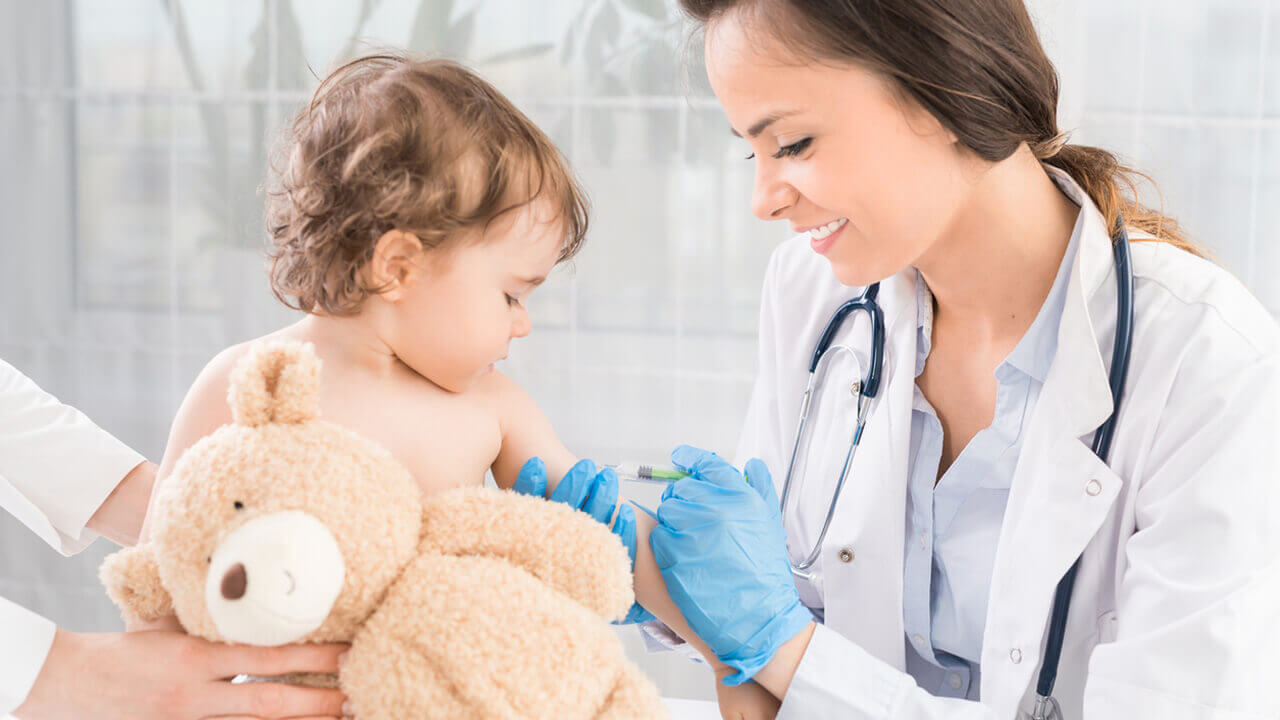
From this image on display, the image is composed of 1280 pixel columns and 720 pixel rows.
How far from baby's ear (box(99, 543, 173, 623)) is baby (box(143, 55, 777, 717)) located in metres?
0.10

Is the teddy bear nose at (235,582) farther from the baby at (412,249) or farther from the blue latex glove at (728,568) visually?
the blue latex glove at (728,568)

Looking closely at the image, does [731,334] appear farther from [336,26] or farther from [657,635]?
[336,26]

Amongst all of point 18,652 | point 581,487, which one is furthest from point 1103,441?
point 18,652

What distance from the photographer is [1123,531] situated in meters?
1.13

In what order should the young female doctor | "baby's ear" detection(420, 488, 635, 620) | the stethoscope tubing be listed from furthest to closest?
the stethoscope tubing < the young female doctor < "baby's ear" detection(420, 488, 635, 620)

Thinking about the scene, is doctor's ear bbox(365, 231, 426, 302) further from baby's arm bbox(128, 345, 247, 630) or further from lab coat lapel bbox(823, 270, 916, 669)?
lab coat lapel bbox(823, 270, 916, 669)

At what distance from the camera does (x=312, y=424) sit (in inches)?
30.1

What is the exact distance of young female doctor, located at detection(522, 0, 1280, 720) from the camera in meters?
1.03

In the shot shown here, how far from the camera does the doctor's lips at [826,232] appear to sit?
1196 mm

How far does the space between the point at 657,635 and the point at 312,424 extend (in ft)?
2.32

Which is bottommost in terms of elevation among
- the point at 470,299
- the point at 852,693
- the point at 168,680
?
the point at 852,693

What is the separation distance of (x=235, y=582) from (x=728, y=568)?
1.82 feet

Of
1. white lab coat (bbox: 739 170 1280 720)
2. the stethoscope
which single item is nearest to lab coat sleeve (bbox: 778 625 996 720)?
white lab coat (bbox: 739 170 1280 720)

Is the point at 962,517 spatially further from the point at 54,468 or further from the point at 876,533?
the point at 54,468
